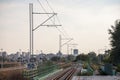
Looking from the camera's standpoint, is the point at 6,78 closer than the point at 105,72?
Yes

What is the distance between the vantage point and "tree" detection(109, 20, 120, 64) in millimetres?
79438

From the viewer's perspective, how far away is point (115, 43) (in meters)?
81.0

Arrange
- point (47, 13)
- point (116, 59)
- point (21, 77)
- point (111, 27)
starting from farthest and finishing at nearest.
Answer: point (111, 27) → point (116, 59) → point (47, 13) → point (21, 77)

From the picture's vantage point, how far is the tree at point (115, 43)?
79.4m

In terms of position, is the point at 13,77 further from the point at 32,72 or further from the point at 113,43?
the point at 113,43

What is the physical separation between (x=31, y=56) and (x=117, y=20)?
1981 inches

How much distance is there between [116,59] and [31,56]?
4394cm

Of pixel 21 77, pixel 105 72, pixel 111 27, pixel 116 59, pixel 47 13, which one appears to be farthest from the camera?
pixel 111 27

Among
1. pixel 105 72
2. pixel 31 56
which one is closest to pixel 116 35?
pixel 105 72

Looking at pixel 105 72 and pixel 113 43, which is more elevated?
pixel 113 43

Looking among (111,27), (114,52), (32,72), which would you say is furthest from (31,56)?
(111,27)

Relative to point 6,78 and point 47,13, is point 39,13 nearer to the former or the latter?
point 47,13

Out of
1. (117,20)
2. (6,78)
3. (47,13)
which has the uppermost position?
(117,20)

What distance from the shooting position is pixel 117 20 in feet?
281
